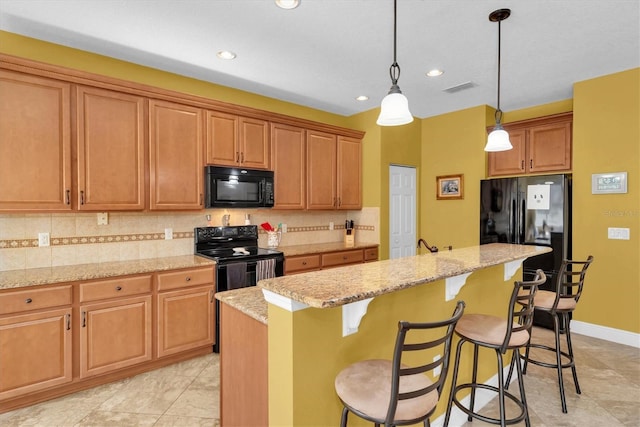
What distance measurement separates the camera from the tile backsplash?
264 centimetres

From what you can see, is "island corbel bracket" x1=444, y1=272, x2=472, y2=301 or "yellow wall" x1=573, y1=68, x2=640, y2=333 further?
"yellow wall" x1=573, y1=68, x2=640, y2=333

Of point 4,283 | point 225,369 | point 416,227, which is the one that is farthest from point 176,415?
point 416,227

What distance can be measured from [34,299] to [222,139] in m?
2.03

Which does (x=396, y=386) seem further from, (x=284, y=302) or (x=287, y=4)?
(x=287, y=4)

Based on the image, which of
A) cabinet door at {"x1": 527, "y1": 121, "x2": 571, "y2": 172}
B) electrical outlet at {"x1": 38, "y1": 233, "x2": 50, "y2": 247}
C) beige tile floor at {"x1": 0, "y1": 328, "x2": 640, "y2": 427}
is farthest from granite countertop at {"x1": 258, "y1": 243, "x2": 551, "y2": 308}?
cabinet door at {"x1": 527, "y1": 121, "x2": 571, "y2": 172}

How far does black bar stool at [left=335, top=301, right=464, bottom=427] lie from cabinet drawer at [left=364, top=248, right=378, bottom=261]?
3030 mm

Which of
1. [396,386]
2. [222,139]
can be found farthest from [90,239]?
[396,386]

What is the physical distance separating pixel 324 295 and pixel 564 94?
14.6 feet

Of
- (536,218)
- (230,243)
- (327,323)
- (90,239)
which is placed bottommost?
(327,323)

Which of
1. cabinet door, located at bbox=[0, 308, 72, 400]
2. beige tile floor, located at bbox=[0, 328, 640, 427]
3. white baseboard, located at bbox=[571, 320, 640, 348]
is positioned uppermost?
cabinet door, located at bbox=[0, 308, 72, 400]

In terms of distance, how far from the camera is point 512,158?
14.4 feet

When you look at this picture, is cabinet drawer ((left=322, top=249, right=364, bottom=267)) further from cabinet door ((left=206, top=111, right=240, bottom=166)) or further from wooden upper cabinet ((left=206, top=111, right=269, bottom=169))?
cabinet door ((left=206, top=111, right=240, bottom=166))

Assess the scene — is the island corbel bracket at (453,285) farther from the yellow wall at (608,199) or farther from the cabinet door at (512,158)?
the cabinet door at (512,158)

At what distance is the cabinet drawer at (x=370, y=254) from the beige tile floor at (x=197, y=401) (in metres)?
2.13
